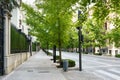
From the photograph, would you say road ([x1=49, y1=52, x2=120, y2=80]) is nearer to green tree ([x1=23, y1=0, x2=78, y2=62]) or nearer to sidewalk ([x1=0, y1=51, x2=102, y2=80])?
sidewalk ([x1=0, y1=51, x2=102, y2=80])

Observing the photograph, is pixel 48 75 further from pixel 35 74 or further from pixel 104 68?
pixel 104 68

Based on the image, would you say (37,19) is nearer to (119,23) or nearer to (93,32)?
(119,23)

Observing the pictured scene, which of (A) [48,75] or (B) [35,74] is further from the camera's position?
(B) [35,74]

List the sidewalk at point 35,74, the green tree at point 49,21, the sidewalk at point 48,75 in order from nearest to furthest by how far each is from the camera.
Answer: the sidewalk at point 35,74 → the sidewalk at point 48,75 → the green tree at point 49,21

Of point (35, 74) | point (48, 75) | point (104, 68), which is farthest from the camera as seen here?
point (104, 68)

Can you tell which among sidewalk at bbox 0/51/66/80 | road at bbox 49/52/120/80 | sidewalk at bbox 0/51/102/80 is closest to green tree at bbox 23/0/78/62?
road at bbox 49/52/120/80

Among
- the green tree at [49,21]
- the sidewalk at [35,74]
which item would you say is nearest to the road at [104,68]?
the sidewalk at [35,74]

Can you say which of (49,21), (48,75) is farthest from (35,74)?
(49,21)

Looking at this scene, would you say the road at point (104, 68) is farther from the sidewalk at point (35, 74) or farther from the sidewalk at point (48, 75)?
the sidewalk at point (35, 74)

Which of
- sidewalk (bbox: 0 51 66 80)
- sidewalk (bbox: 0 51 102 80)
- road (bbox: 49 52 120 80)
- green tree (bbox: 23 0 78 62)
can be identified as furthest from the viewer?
green tree (bbox: 23 0 78 62)

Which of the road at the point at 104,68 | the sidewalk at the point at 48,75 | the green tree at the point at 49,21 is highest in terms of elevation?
the green tree at the point at 49,21

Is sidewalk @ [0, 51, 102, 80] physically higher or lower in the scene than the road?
higher

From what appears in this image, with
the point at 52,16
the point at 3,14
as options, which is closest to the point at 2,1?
the point at 3,14

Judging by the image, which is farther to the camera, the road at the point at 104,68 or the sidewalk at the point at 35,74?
the road at the point at 104,68
